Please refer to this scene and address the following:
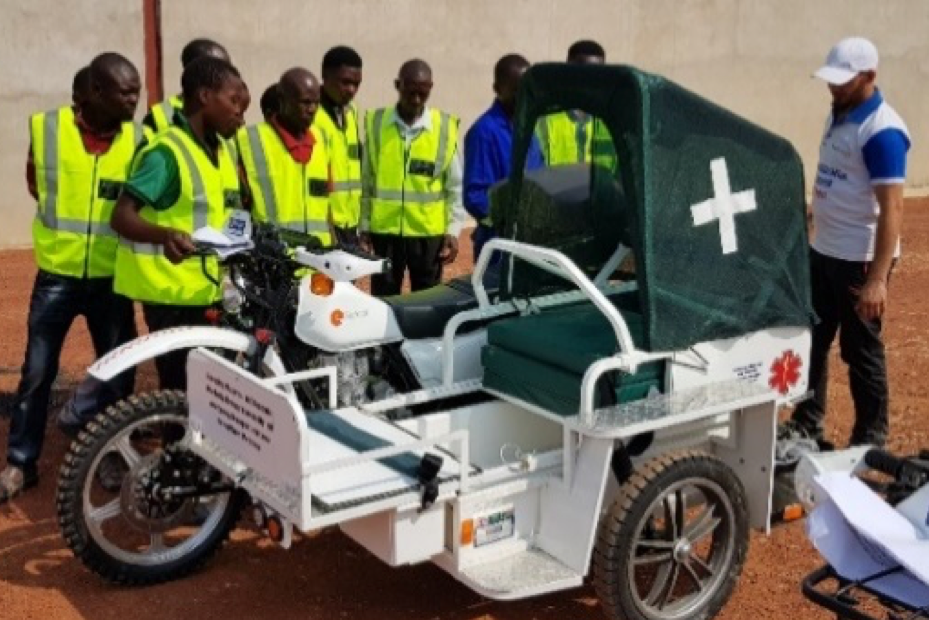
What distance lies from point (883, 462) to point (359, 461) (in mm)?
1680

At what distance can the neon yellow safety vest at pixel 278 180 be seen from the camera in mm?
6730

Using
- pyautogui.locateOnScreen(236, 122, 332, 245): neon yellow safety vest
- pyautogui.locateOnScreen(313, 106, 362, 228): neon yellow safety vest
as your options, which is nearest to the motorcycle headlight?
pyautogui.locateOnScreen(236, 122, 332, 245): neon yellow safety vest

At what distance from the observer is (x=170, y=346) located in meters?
5.18

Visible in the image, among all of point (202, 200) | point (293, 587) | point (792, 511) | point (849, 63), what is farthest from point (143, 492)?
point (849, 63)

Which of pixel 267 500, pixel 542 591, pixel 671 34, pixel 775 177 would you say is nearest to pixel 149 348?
pixel 267 500

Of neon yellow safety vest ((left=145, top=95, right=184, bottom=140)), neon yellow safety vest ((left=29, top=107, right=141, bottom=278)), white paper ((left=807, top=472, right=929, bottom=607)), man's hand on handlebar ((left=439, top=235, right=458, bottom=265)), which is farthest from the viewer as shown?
man's hand on handlebar ((left=439, top=235, right=458, bottom=265))

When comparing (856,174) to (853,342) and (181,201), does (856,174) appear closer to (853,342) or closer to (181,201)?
(853,342)

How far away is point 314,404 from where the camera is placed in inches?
212

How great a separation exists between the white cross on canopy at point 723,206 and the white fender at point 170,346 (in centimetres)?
179

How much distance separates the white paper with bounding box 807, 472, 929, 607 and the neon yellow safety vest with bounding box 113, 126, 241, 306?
10.5ft

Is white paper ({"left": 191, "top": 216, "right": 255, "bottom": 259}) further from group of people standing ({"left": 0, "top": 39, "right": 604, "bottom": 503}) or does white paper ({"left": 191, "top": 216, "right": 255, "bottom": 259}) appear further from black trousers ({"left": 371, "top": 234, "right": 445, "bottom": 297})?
black trousers ({"left": 371, "top": 234, "right": 445, "bottom": 297})

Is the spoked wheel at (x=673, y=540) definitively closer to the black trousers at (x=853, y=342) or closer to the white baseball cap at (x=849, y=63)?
the black trousers at (x=853, y=342)

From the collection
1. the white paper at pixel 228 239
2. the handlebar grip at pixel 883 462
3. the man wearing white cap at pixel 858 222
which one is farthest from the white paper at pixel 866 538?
the white paper at pixel 228 239

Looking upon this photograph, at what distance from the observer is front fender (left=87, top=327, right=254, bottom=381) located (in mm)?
5125
